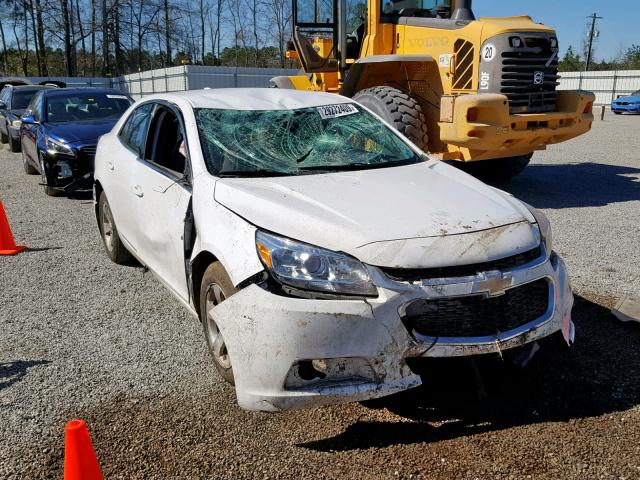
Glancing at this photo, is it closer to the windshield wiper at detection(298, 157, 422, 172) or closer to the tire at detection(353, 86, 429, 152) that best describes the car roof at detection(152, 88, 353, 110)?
the windshield wiper at detection(298, 157, 422, 172)

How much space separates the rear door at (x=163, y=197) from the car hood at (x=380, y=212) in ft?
1.54

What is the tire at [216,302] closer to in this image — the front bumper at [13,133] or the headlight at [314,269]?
the headlight at [314,269]

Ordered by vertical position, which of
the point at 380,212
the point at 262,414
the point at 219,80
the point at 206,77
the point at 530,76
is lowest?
the point at 262,414

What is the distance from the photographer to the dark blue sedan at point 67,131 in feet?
28.6

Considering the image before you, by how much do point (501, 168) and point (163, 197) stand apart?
288 inches

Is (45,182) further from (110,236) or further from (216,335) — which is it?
(216,335)

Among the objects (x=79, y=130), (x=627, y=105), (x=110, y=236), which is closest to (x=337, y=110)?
(x=110, y=236)

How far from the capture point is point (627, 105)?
30.5 m

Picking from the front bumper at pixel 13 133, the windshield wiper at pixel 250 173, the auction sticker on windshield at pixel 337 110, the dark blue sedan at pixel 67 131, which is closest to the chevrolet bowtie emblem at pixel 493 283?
the windshield wiper at pixel 250 173

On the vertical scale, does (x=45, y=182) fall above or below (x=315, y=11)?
below

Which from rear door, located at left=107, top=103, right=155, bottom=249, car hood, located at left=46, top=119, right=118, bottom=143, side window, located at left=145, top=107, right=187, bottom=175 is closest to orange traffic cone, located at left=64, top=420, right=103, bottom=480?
side window, located at left=145, top=107, right=187, bottom=175

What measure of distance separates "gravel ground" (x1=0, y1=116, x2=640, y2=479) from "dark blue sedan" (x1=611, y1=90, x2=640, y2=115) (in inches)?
1146

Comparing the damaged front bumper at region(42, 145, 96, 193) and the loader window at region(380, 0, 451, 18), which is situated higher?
the loader window at region(380, 0, 451, 18)

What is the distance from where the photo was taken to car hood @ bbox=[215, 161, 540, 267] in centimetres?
286
